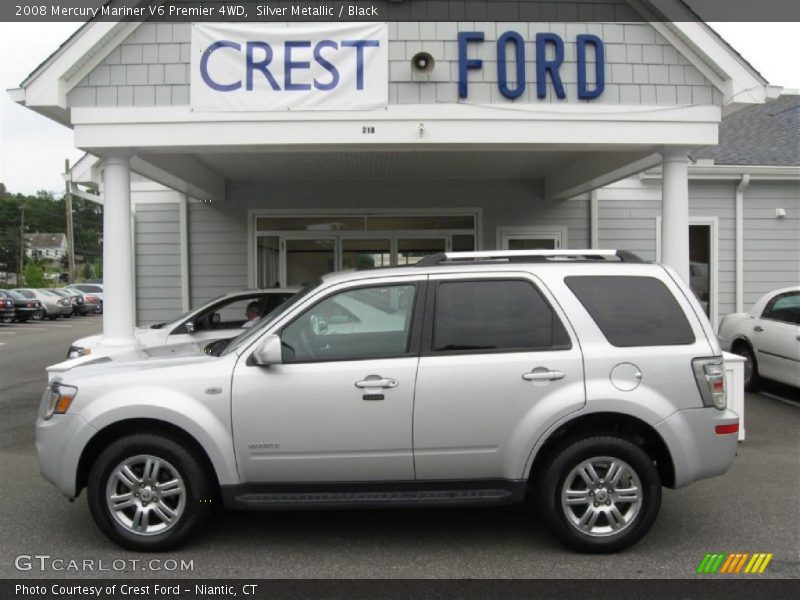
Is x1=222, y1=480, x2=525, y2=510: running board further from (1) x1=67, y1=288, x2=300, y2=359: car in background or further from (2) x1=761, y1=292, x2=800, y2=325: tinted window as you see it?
(2) x1=761, y1=292, x2=800, y2=325: tinted window

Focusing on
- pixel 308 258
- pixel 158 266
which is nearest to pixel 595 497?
pixel 308 258

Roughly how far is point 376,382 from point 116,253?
458cm

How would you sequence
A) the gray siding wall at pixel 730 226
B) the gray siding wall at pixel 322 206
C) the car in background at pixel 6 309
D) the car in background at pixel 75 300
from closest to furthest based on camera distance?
the gray siding wall at pixel 322 206
the gray siding wall at pixel 730 226
the car in background at pixel 6 309
the car in background at pixel 75 300

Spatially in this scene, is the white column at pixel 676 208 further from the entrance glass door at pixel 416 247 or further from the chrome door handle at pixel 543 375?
the entrance glass door at pixel 416 247

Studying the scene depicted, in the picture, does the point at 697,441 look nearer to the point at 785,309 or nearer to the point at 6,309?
the point at 785,309

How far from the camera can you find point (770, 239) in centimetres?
1259

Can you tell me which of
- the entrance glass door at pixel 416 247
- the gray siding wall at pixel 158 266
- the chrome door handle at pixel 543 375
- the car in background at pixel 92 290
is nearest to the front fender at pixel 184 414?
the chrome door handle at pixel 543 375

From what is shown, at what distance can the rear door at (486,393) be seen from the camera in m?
4.40

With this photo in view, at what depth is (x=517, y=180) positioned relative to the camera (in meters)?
12.1

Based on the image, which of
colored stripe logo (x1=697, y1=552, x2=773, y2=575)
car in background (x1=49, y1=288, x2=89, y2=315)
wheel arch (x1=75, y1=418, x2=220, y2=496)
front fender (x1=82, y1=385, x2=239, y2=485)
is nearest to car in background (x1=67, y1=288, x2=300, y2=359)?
wheel arch (x1=75, y1=418, x2=220, y2=496)

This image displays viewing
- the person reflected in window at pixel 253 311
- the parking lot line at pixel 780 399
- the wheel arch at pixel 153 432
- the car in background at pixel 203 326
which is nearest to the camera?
the wheel arch at pixel 153 432

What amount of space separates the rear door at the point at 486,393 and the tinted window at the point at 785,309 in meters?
6.18

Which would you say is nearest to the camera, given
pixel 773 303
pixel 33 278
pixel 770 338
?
pixel 770 338

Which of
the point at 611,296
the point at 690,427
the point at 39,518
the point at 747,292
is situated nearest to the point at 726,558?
the point at 690,427
